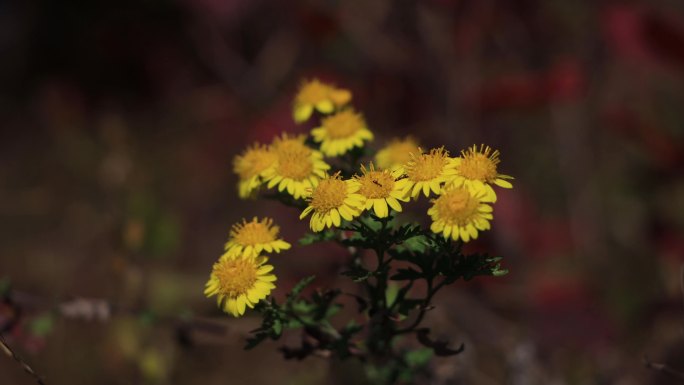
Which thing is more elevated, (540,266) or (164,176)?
(164,176)

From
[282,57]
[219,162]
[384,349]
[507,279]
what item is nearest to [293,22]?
[282,57]

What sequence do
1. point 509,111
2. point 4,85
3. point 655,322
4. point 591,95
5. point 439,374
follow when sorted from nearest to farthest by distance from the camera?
point 439,374
point 655,322
point 591,95
point 509,111
point 4,85

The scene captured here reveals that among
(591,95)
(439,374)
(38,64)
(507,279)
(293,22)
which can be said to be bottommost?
(439,374)

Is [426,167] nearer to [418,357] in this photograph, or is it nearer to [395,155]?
[395,155]

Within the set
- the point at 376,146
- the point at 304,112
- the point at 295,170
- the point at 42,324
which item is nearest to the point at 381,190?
the point at 295,170

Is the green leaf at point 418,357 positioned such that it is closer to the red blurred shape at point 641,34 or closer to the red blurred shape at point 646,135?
the red blurred shape at point 641,34

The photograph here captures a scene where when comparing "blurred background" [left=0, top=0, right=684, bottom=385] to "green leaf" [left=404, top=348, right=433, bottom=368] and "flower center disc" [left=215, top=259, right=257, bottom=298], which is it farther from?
"flower center disc" [left=215, top=259, right=257, bottom=298]

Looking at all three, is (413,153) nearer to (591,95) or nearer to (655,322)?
(655,322)
